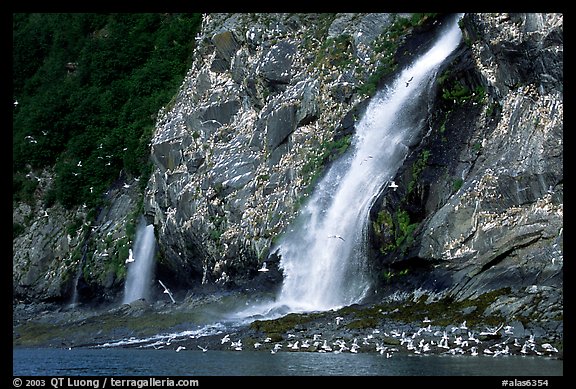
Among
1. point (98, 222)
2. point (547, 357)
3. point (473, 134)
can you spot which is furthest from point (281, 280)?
point (98, 222)

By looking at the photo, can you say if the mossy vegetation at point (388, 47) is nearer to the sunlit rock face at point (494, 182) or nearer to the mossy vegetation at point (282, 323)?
the sunlit rock face at point (494, 182)

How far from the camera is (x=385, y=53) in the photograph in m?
45.6

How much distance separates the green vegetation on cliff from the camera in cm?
6256

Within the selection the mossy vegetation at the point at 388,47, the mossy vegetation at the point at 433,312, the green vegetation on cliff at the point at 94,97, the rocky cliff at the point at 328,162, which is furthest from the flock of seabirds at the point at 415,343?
the green vegetation on cliff at the point at 94,97

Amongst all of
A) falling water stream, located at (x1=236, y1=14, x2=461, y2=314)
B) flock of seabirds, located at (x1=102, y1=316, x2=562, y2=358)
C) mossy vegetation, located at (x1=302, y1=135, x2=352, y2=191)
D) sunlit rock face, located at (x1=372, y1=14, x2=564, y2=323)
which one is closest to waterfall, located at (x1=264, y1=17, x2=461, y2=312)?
falling water stream, located at (x1=236, y1=14, x2=461, y2=314)

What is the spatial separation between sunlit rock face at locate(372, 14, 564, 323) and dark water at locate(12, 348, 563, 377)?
4434 millimetres

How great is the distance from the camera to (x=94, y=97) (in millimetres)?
68438

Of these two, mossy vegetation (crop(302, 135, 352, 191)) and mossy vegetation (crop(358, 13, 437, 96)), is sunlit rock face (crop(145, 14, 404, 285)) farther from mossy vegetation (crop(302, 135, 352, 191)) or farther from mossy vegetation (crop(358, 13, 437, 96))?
mossy vegetation (crop(358, 13, 437, 96))

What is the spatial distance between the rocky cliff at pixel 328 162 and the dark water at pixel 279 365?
419 centimetres

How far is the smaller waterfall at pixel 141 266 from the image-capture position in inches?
2055

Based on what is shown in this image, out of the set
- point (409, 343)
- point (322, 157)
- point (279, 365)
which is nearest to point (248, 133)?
point (322, 157)

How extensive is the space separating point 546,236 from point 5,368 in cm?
2014

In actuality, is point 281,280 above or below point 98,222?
below
